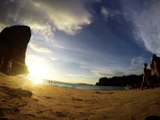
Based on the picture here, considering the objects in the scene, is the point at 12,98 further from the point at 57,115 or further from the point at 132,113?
the point at 132,113

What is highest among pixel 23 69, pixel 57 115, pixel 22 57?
pixel 22 57

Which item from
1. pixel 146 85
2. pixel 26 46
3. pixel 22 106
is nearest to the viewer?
pixel 22 106

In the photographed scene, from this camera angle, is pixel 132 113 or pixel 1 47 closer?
pixel 132 113

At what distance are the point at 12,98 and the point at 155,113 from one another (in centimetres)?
473

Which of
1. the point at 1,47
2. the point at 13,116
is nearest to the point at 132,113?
the point at 13,116

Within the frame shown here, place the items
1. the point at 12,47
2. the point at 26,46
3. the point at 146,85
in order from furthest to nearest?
1. the point at 26,46
2. the point at 12,47
3. the point at 146,85

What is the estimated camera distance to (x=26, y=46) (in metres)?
Answer: 77.7

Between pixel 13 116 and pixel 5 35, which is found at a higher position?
pixel 5 35

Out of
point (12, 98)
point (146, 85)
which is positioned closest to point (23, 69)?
point (146, 85)

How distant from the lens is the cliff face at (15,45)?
68.9 meters

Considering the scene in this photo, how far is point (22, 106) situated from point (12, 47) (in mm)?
71115

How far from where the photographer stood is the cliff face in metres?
68.9

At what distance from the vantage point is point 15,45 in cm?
7175

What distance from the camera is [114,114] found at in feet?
15.6
